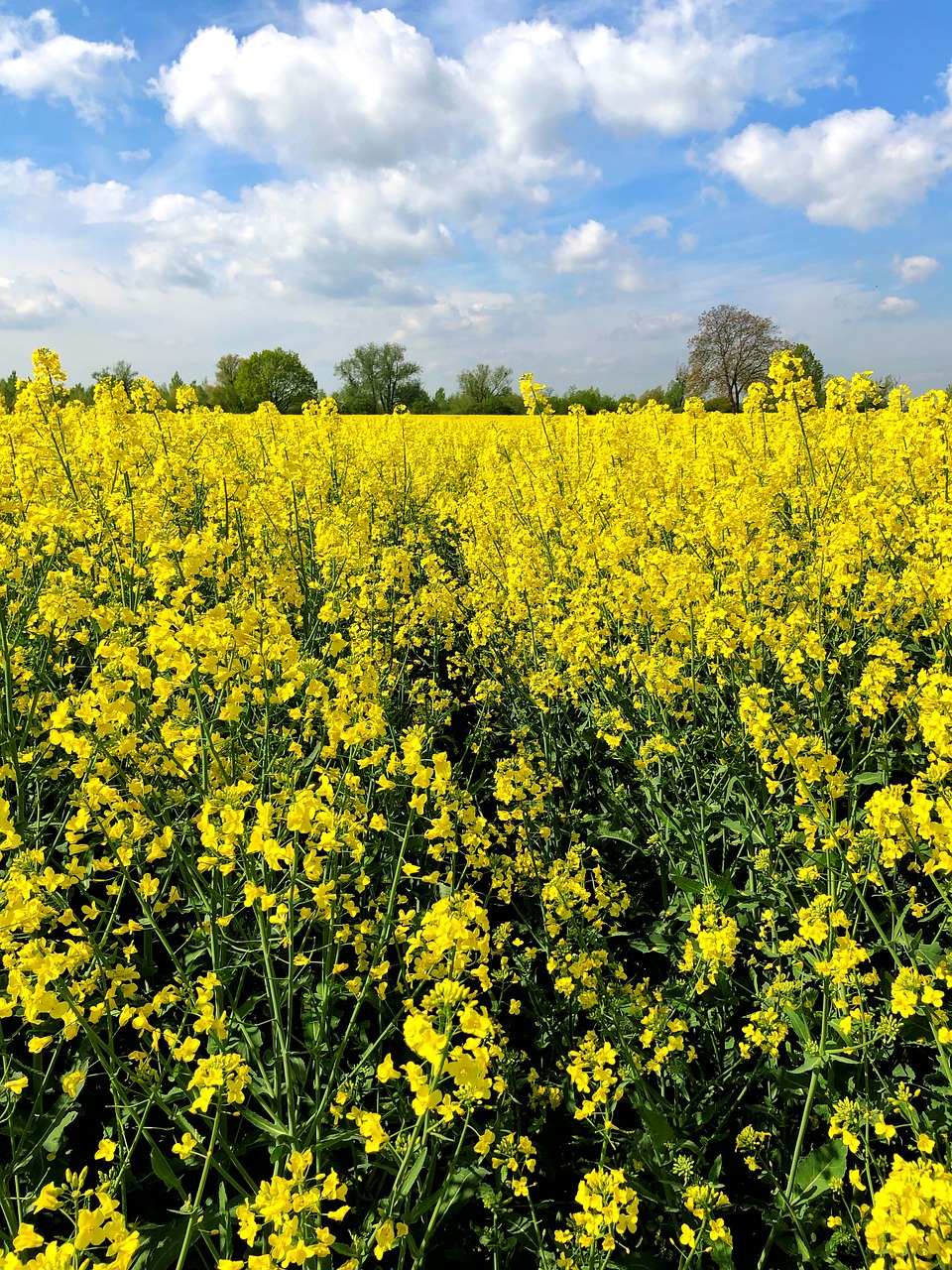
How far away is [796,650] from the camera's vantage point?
3010mm

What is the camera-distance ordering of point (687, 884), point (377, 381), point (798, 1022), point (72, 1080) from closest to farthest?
1. point (72, 1080)
2. point (798, 1022)
3. point (687, 884)
4. point (377, 381)

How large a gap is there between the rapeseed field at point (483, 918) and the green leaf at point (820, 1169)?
0.01 m

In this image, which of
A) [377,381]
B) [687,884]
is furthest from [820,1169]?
[377,381]

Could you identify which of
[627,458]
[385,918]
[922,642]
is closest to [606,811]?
[385,918]

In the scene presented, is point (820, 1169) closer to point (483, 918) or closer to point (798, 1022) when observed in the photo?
point (798, 1022)

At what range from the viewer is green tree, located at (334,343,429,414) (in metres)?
47.9

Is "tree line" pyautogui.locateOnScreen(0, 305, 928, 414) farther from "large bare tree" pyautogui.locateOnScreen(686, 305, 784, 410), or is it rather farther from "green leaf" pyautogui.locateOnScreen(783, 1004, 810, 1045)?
"green leaf" pyautogui.locateOnScreen(783, 1004, 810, 1045)

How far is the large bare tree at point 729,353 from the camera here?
115 feet

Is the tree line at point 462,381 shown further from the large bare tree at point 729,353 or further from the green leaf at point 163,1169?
the green leaf at point 163,1169

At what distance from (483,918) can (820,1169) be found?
1.38m

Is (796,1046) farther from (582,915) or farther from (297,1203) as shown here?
(297,1203)

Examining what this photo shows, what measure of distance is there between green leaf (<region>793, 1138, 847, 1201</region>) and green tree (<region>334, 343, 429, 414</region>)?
46351mm

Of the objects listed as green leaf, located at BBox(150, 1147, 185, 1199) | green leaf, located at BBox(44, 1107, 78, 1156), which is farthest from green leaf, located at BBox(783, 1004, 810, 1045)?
green leaf, located at BBox(44, 1107, 78, 1156)

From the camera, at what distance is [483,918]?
175cm
